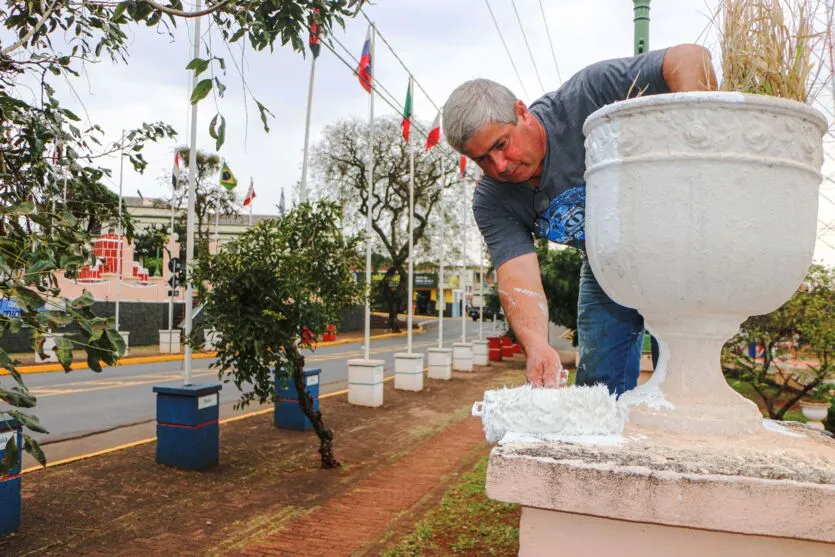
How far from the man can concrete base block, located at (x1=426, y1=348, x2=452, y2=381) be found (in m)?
13.7

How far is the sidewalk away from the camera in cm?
478

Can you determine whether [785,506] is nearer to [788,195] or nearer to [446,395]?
[788,195]

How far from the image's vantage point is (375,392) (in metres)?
11.4

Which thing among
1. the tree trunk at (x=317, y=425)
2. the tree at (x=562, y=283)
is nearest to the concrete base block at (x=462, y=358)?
the tree at (x=562, y=283)

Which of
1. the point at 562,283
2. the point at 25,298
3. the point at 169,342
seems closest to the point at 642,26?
the point at 25,298

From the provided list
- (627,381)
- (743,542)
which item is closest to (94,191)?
(627,381)

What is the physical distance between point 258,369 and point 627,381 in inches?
201

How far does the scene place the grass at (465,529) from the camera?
4309 mm

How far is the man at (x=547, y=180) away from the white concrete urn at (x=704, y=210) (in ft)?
1.14

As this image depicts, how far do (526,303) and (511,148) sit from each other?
554 millimetres

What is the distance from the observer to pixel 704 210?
1.44 metres

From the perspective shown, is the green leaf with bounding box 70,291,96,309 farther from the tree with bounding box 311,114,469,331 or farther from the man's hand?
the tree with bounding box 311,114,469,331

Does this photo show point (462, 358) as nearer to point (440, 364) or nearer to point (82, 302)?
point (440, 364)

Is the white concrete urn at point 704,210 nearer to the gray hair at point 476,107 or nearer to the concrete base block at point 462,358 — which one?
the gray hair at point 476,107
